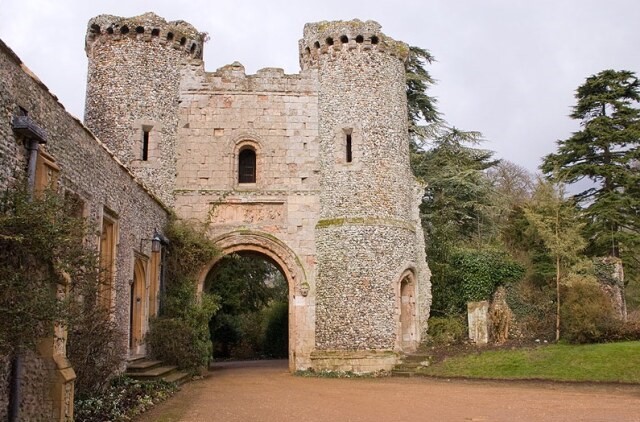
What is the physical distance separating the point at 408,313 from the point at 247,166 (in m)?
6.37

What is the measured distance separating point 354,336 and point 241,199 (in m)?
4.94

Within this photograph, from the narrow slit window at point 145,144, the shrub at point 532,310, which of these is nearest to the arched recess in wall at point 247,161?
the narrow slit window at point 145,144

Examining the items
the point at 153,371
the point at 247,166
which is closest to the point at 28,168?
the point at 153,371

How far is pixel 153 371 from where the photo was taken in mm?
13820

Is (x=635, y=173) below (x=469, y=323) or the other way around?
the other way around

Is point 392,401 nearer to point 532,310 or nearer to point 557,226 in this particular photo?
point 532,310

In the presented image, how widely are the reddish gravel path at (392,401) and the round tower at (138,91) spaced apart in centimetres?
659

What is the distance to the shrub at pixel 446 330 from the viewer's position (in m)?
18.8

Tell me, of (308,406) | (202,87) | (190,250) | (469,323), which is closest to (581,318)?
(469,323)

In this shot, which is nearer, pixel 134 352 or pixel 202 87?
pixel 134 352

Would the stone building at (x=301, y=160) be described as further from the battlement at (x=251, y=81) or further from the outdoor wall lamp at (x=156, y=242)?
the outdoor wall lamp at (x=156, y=242)

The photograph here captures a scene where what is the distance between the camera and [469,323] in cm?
1873

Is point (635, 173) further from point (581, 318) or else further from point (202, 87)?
point (202, 87)

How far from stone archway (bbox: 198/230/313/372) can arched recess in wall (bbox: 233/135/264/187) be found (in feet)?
5.36
